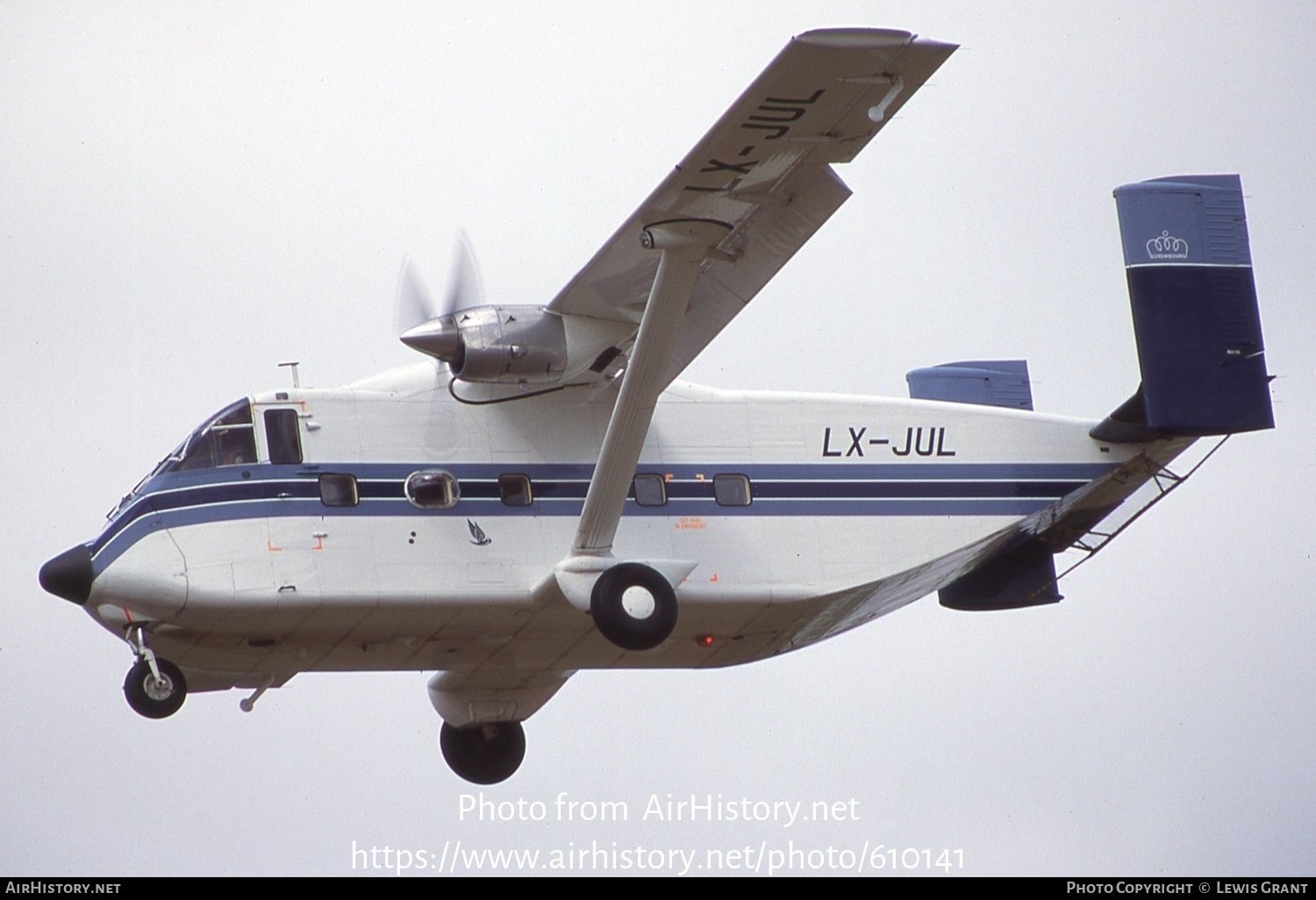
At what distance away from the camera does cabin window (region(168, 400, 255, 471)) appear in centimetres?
1595

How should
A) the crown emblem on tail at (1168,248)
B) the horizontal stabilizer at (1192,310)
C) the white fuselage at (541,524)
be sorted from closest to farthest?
the white fuselage at (541,524)
the horizontal stabilizer at (1192,310)
the crown emblem on tail at (1168,248)

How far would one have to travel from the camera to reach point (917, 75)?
45.7 feet

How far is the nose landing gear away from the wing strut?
122 inches

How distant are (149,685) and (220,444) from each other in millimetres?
1847

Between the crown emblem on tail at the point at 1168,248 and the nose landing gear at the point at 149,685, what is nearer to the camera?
the nose landing gear at the point at 149,685

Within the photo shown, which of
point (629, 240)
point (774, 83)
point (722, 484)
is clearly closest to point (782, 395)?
point (722, 484)

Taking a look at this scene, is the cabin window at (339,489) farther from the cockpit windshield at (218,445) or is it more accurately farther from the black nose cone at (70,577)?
the black nose cone at (70,577)

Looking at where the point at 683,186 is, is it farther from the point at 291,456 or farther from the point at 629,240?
the point at 291,456

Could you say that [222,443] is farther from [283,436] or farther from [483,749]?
[483,749]

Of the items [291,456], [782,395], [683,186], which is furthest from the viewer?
[782,395]

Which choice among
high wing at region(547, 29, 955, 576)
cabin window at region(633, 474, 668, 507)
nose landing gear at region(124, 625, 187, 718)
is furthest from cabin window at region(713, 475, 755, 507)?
nose landing gear at region(124, 625, 187, 718)

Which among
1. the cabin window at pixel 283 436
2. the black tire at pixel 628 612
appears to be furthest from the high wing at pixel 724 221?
the cabin window at pixel 283 436

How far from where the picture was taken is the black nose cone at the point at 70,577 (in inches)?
613

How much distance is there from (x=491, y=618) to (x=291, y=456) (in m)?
1.97
